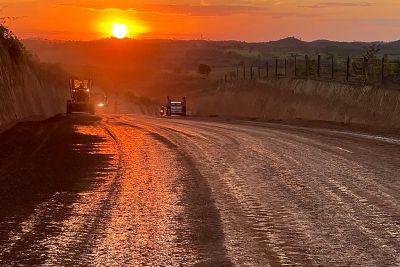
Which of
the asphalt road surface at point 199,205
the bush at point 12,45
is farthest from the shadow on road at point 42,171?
the bush at point 12,45

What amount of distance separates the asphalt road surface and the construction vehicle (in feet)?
110

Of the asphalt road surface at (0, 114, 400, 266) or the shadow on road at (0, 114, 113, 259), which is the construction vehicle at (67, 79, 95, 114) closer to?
the shadow on road at (0, 114, 113, 259)

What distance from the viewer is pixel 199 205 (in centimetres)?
1012

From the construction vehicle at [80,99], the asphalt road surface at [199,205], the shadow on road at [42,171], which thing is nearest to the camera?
the asphalt road surface at [199,205]

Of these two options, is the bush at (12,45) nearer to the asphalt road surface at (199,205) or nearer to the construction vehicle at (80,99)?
the construction vehicle at (80,99)

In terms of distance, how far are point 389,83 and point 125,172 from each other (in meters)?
32.8

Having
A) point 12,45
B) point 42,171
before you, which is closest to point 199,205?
point 42,171

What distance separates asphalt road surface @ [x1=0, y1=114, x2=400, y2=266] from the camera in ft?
23.6

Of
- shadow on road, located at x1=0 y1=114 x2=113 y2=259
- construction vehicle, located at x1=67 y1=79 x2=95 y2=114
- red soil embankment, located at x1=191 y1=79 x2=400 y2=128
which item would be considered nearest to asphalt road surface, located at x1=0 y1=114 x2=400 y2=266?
shadow on road, located at x1=0 y1=114 x2=113 y2=259

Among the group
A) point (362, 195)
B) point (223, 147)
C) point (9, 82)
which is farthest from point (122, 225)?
point (9, 82)

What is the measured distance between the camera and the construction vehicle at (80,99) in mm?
52531

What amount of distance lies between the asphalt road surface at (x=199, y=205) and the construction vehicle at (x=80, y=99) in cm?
3351

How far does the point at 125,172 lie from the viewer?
13859mm

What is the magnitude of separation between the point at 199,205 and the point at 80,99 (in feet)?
146
